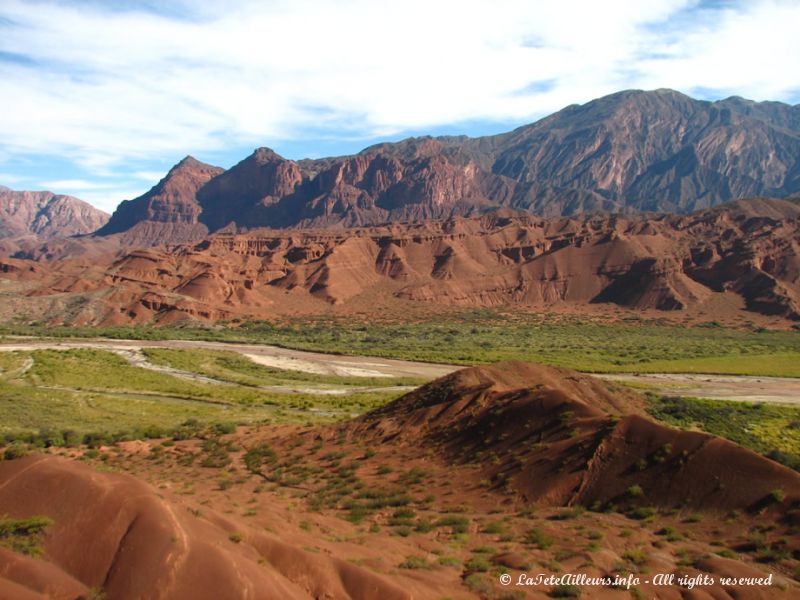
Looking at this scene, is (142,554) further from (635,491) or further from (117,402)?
(117,402)

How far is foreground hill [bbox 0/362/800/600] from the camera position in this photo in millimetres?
11656

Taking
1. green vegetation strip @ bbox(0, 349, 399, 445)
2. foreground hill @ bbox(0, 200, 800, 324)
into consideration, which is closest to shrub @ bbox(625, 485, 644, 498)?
green vegetation strip @ bbox(0, 349, 399, 445)

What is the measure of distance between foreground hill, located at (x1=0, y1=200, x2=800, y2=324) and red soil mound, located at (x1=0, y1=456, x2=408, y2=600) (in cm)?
10822

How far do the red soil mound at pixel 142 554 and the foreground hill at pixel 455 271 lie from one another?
355ft

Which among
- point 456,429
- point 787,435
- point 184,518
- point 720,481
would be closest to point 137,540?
point 184,518

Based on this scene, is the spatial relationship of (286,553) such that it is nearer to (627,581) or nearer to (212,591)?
(212,591)

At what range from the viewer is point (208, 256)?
16575cm

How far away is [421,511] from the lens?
20297mm

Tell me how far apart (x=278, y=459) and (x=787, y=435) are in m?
31.8

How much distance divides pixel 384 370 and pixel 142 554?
59.8 meters

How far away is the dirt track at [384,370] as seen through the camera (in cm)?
5759

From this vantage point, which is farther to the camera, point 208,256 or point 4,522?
point 208,256

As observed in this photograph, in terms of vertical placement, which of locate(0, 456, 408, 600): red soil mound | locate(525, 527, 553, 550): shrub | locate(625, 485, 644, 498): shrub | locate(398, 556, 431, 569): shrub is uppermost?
locate(0, 456, 408, 600): red soil mound

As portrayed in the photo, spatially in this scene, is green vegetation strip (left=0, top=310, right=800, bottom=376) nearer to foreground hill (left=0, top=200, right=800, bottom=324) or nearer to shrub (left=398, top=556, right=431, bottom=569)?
foreground hill (left=0, top=200, right=800, bottom=324)
